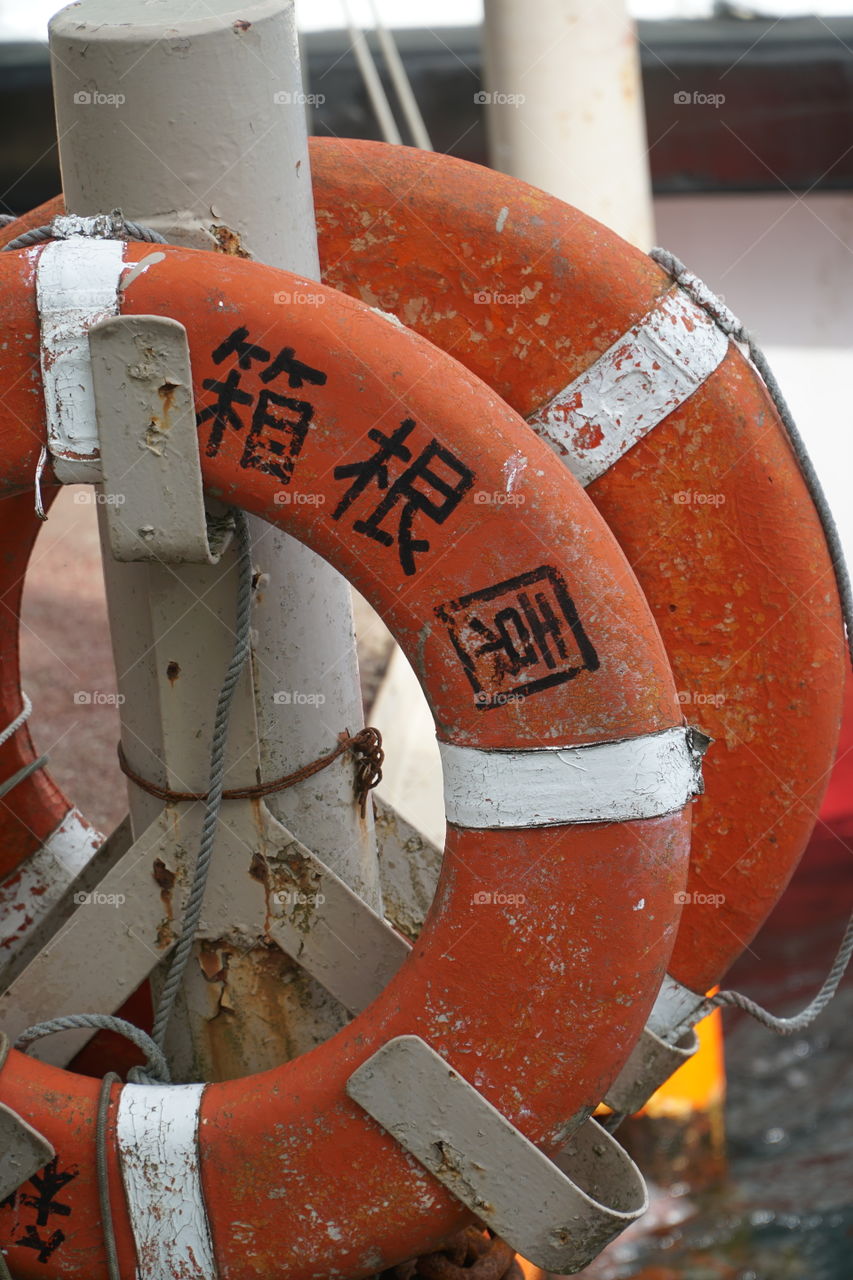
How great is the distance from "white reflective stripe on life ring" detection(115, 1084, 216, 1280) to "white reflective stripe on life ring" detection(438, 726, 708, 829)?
0.46m

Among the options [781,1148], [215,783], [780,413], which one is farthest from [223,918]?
[781,1148]

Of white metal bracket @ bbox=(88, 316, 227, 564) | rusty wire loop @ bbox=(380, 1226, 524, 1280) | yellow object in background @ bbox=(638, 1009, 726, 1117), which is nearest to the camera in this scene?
white metal bracket @ bbox=(88, 316, 227, 564)

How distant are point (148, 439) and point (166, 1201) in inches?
30.8

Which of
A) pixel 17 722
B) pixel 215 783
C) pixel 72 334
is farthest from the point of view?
pixel 17 722

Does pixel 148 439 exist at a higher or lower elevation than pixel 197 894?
higher

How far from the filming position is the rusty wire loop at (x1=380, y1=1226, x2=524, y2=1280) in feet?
5.71

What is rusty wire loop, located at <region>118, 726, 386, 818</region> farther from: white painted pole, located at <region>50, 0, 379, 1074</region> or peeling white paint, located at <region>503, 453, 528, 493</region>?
peeling white paint, located at <region>503, 453, 528, 493</region>

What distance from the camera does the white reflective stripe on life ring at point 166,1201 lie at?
1.49 meters

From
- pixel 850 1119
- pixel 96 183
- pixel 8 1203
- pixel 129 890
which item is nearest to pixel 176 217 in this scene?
pixel 96 183

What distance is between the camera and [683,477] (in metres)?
1.79

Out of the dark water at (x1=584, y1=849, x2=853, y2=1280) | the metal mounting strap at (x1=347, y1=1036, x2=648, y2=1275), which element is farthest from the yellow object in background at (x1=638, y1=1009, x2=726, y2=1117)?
the metal mounting strap at (x1=347, y1=1036, x2=648, y2=1275)

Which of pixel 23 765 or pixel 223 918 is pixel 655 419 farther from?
pixel 23 765

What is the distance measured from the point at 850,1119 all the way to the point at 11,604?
2.97 meters

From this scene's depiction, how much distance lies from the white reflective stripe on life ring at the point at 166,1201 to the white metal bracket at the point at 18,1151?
0.26 ft
